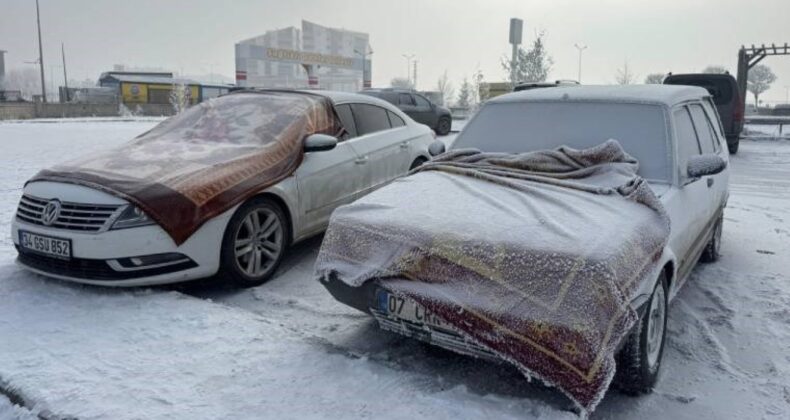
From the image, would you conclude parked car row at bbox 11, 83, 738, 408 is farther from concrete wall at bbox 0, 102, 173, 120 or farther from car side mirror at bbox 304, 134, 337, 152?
concrete wall at bbox 0, 102, 173, 120

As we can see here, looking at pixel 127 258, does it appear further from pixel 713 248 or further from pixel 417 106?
pixel 417 106

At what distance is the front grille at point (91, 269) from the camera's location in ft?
13.4

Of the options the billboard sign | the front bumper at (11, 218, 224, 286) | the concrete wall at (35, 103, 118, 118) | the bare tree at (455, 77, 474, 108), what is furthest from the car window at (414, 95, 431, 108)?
the bare tree at (455, 77, 474, 108)

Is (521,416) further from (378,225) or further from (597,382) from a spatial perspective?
(378,225)

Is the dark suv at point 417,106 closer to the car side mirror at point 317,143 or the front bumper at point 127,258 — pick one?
the car side mirror at point 317,143

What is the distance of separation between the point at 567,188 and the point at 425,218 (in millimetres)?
951

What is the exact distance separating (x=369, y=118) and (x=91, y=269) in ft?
10.4

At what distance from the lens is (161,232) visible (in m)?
4.10

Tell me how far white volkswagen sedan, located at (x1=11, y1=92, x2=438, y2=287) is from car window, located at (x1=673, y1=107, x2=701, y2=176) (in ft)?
8.94

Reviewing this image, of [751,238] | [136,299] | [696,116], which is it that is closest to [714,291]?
[696,116]

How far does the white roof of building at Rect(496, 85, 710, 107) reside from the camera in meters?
4.33

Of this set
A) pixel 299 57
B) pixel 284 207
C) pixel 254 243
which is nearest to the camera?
pixel 254 243

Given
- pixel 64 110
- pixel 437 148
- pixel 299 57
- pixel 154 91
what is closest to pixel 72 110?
pixel 64 110

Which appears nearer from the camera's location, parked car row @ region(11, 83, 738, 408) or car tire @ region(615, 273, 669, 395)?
car tire @ region(615, 273, 669, 395)
